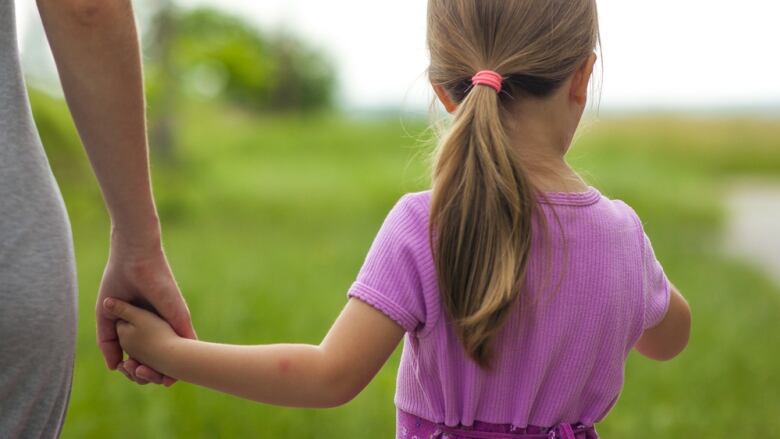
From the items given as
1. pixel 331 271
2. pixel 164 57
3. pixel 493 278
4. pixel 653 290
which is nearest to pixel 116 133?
pixel 493 278

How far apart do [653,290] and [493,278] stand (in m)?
0.37

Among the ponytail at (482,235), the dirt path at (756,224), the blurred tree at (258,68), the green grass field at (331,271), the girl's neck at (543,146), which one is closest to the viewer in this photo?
Result: the ponytail at (482,235)

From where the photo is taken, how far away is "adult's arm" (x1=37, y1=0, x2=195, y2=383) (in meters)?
1.69

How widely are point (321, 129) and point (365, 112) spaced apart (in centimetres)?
314

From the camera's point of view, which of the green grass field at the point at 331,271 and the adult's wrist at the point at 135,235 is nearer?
the adult's wrist at the point at 135,235

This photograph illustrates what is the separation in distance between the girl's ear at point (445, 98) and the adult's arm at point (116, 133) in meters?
0.49

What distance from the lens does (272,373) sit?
66.6 inches

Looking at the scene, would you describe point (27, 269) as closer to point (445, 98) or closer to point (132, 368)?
point (132, 368)

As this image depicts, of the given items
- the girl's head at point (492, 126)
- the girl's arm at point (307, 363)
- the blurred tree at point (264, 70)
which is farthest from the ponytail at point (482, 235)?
the blurred tree at point (264, 70)

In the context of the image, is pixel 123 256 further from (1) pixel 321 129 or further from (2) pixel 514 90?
(1) pixel 321 129

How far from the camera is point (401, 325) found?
1.66m

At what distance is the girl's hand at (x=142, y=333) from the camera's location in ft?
6.01

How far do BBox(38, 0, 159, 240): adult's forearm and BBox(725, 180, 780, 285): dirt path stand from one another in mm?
6538

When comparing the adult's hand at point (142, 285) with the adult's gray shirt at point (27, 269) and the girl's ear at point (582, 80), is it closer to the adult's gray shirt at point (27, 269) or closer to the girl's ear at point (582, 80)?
the adult's gray shirt at point (27, 269)
